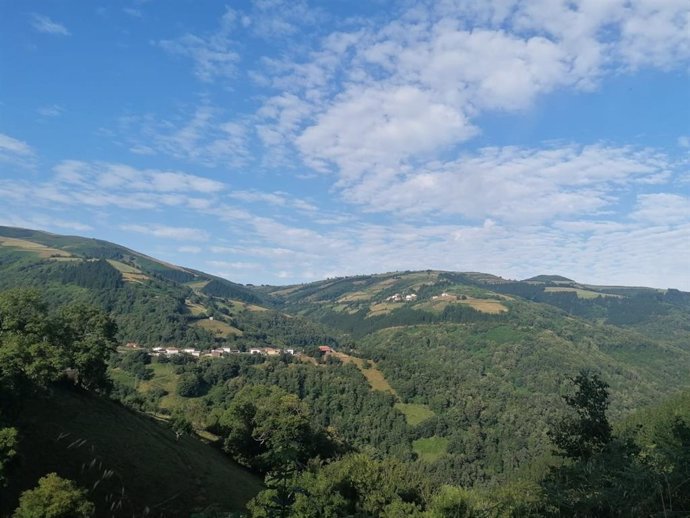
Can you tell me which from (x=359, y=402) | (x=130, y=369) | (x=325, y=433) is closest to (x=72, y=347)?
(x=325, y=433)

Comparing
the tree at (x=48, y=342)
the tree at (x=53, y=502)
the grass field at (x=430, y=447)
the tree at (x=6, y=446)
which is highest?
the tree at (x=48, y=342)

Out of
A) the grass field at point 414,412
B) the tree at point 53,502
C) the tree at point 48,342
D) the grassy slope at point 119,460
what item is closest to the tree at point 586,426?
the tree at point 53,502

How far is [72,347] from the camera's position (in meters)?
65.7

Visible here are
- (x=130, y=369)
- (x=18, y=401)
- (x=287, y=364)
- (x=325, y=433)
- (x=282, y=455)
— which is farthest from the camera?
(x=287, y=364)

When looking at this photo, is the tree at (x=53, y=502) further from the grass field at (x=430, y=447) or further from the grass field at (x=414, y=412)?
the grass field at (x=414, y=412)

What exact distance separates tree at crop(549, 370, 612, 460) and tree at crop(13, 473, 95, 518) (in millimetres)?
37423

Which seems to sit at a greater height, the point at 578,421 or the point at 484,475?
the point at 578,421

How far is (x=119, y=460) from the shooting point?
5512cm

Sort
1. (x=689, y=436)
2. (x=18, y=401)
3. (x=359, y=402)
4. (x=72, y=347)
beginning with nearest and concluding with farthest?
(x=689, y=436) → (x=18, y=401) → (x=72, y=347) → (x=359, y=402)

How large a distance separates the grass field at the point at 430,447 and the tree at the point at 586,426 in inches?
5363

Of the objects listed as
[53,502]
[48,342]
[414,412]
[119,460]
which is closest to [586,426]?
[53,502]

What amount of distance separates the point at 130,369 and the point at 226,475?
118 metres

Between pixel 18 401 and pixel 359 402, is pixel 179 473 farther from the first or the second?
pixel 359 402

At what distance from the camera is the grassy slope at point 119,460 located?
47.8m
